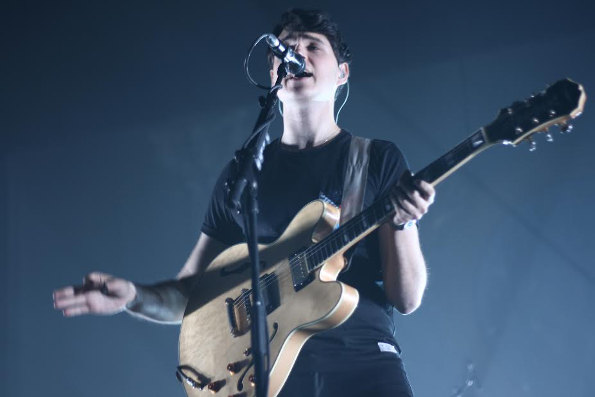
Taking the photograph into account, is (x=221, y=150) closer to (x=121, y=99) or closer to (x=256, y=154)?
(x=121, y=99)

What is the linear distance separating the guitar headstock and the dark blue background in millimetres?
2542

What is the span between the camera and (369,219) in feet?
7.01

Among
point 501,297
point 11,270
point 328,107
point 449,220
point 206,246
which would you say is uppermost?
point 328,107

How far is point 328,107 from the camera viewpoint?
2.77 meters

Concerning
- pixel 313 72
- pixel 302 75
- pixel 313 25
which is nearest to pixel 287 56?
pixel 302 75

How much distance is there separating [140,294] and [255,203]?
846mm

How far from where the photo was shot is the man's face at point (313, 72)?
8.73 ft

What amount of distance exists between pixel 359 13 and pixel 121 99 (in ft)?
6.62

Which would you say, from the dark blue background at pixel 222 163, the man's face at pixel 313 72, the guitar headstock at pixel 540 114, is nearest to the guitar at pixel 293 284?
the guitar headstock at pixel 540 114

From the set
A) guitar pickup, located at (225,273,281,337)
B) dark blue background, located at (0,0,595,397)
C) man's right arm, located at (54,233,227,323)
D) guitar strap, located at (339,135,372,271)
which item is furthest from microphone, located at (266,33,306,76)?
dark blue background, located at (0,0,595,397)

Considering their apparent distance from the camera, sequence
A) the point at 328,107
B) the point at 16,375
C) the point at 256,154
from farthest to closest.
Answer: the point at 16,375 < the point at 328,107 < the point at 256,154

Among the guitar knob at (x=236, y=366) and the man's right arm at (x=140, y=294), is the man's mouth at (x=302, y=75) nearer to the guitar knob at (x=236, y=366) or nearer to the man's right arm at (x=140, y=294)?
the man's right arm at (x=140, y=294)

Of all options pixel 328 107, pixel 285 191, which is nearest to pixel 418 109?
pixel 328 107

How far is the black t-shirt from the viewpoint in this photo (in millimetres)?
2100
